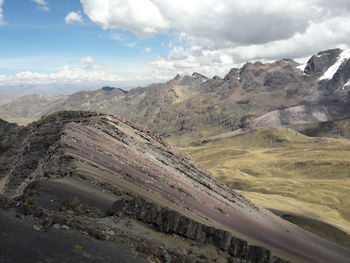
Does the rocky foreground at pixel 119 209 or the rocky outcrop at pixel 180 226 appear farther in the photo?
the rocky outcrop at pixel 180 226

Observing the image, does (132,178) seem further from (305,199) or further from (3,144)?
(305,199)

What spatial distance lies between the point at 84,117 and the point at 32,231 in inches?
2360

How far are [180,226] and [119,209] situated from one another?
6.19m

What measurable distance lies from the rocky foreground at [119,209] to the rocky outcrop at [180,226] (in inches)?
3.8

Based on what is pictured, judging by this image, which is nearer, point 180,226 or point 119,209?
point 119,209

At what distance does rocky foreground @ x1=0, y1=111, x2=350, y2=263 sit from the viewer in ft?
74.8

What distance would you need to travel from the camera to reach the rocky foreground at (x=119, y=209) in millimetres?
22797

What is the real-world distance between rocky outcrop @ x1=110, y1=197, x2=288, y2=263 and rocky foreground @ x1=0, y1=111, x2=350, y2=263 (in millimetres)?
97

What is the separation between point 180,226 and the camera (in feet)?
120

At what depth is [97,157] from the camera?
53875 mm

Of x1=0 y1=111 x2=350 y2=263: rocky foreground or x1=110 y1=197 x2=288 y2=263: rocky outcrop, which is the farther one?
x1=110 y1=197 x2=288 y2=263: rocky outcrop

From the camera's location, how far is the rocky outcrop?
35.5m

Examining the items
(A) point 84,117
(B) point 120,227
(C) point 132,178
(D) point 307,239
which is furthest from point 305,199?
(B) point 120,227

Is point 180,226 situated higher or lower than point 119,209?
lower
